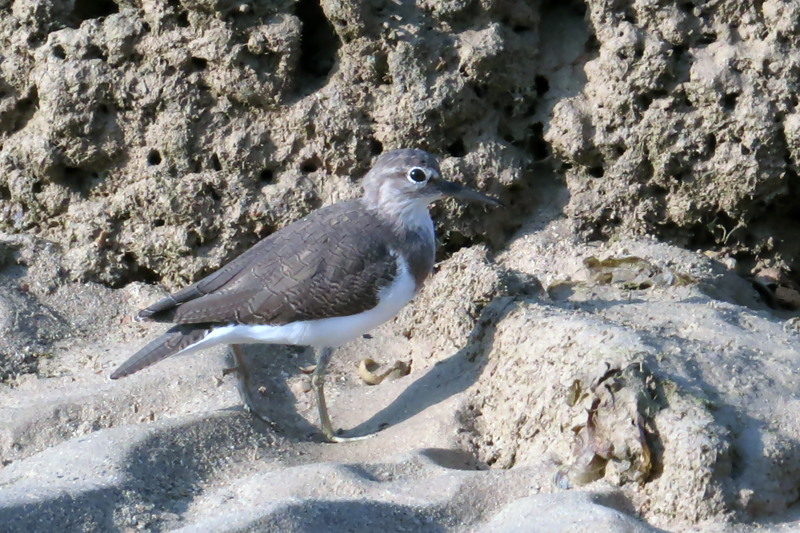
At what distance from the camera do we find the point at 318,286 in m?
5.30

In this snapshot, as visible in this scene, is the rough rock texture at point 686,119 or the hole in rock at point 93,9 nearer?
the rough rock texture at point 686,119

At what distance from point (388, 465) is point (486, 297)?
4.94 feet

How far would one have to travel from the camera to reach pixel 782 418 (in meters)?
4.29

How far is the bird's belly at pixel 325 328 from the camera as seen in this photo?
526cm

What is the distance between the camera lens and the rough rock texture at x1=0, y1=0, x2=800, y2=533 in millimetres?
5281

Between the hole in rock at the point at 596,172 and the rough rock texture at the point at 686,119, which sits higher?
the rough rock texture at the point at 686,119

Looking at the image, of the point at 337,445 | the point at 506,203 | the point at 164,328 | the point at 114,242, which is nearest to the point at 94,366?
the point at 164,328

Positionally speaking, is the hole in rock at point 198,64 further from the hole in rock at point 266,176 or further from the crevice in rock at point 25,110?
the crevice in rock at point 25,110

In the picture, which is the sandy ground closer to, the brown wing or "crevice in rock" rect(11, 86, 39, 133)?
the brown wing

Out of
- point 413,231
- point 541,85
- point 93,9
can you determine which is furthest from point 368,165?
point 93,9

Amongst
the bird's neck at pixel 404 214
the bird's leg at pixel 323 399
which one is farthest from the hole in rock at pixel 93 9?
the bird's leg at pixel 323 399

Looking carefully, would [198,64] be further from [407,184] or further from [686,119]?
[686,119]

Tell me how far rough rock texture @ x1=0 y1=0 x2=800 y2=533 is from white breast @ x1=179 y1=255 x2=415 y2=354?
0.39 meters

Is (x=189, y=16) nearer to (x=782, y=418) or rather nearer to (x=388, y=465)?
(x=388, y=465)
